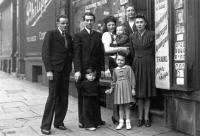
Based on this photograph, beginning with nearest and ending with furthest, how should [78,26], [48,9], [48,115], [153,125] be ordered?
[48,115] < [153,125] < [78,26] < [48,9]

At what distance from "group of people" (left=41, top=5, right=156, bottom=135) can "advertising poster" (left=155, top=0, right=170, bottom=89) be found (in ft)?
0.36

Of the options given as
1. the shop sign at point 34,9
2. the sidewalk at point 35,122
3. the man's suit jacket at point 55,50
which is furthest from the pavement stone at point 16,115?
the shop sign at point 34,9

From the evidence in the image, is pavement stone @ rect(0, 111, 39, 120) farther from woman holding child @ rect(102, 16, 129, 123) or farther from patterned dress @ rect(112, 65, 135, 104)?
woman holding child @ rect(102, 16, 129, 123)

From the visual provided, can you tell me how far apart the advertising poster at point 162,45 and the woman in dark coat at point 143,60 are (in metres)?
0.10

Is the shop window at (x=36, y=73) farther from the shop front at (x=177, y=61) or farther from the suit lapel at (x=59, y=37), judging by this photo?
the shop front at (x=177, y=61)

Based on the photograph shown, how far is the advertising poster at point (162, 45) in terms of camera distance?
5.40 m

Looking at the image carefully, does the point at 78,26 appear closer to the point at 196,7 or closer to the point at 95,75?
the point at 95,75

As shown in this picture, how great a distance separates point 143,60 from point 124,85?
1.84 ft

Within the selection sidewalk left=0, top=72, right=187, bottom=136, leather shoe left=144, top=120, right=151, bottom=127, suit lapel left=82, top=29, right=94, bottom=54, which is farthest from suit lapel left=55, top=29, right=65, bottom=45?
leather shoe left=144, top=120, right=151, bottom=127

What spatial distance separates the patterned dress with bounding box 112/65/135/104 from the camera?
5.54m

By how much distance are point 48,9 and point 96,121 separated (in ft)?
23.3

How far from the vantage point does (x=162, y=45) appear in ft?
18.0

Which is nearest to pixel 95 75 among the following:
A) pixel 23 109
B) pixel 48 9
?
pixel 23 109

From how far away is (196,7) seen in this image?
495cm
